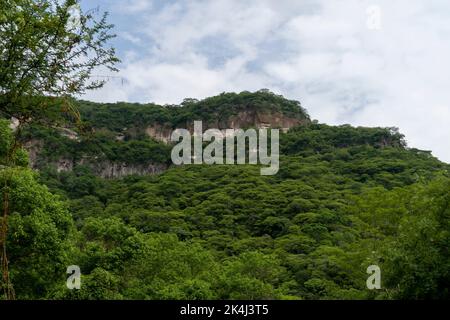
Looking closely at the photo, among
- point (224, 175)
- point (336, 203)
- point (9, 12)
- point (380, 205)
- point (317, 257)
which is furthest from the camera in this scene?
point (224, 175)

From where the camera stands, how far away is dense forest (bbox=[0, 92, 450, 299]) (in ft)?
67.8

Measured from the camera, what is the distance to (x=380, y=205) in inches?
1120

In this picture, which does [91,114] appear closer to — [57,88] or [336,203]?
[336,203]

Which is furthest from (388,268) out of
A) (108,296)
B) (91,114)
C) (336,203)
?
(91,114)

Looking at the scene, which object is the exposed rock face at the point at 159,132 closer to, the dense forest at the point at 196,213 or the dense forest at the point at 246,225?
the dense forest at the point at 246,225

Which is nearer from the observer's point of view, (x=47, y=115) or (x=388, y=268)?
(x=47, y=115)

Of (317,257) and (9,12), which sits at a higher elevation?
(9,12)

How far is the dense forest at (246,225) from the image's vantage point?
20.7m

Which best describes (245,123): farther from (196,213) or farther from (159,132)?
(196,213)

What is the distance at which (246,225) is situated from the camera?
63.5 metres

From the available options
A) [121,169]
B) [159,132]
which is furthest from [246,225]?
[159,132]

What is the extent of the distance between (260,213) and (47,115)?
58.0 m

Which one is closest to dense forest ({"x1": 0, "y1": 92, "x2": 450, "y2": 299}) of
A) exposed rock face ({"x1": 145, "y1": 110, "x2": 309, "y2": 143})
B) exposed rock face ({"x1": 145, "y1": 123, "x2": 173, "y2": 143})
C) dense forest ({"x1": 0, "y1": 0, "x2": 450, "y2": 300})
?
dense forest ({"x1": 0, "y1": 0, "x2": 450, "y2": 300})

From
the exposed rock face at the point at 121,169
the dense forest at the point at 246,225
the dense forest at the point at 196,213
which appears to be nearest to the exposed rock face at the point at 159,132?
the dense forest at the point at 246,225
